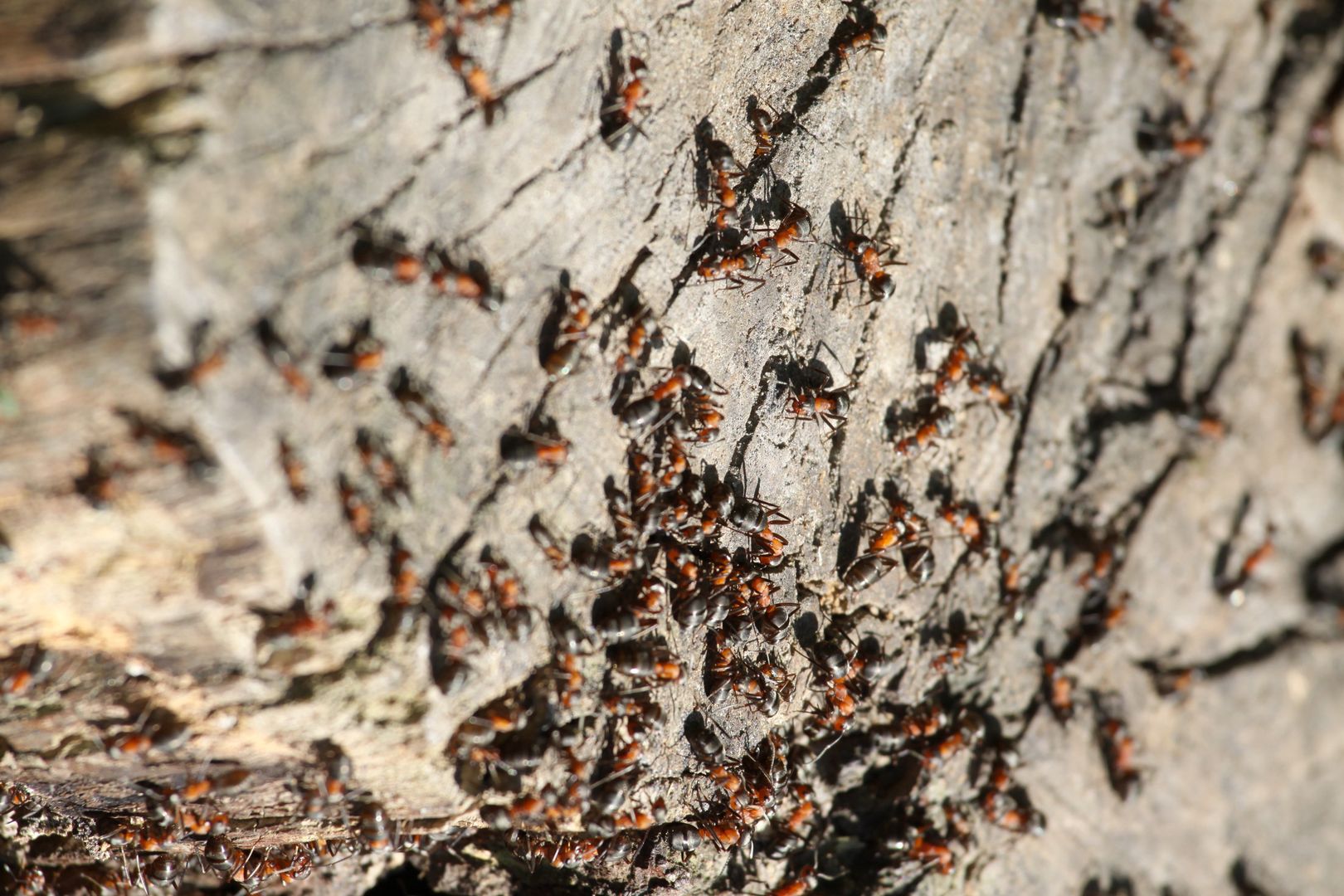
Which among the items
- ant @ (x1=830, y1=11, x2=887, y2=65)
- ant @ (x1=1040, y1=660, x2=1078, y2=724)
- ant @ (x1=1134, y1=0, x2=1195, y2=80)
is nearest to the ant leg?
ant @ (x1=830, y1=11, x2=887, y2=65)

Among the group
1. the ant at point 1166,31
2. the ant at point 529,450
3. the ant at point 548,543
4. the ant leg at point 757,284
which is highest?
the ant at point 1166,31

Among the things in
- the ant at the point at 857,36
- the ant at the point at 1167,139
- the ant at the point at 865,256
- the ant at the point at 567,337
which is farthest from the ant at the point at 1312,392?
the ant at the point at 567,337

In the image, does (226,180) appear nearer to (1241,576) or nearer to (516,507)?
(516,507)

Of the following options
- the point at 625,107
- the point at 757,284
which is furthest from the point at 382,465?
the point at 757,284

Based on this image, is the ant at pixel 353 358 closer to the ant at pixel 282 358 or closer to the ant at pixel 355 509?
the ant at pixel 282 358

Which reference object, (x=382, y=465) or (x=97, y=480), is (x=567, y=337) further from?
(x=97, y=480)

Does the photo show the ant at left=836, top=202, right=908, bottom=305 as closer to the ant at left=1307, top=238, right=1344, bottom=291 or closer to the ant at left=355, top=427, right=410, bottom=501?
the ant at left=355, top=427, right=410, bottom=501
